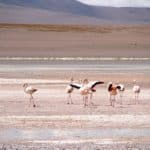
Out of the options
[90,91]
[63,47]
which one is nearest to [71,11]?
[63,47]

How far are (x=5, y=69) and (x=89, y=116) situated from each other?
1404 cm

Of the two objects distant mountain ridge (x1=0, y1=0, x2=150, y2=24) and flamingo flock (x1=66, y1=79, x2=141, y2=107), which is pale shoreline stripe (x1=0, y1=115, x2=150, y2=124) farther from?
distant mountain ridge (x1=0, y1=0, x2=150, y2=24)

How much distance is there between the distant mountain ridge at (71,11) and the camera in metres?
135

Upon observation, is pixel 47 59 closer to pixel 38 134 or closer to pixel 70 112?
pixel 70 112

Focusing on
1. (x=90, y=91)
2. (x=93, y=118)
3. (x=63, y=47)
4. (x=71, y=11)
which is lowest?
(x=93, y=118)

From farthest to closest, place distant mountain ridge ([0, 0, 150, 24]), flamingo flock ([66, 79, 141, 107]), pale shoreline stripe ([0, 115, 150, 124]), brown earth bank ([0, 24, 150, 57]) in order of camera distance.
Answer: distant mountain ridge ([0, 0, 150, 24]), brown earth bank ([0, 24, 150, 57]), flamingo flock ([66, 79, 141, 107]), pale shoreline stripe ([0, 115, 150, 124])

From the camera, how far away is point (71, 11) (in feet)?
545

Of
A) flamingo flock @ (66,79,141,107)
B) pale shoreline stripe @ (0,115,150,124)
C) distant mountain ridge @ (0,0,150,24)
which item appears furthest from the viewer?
distant mountain ridge @ (0,0,150,24)

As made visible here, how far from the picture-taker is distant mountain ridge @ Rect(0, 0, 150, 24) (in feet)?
442

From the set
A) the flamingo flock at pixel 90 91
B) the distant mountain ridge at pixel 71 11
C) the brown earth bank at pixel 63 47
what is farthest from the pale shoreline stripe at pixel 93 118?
the distant mountain ridge at pixel 71 11

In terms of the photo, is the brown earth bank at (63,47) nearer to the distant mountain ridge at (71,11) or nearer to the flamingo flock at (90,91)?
the flamingo flock at (90,91)

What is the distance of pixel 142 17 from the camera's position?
164500 mm

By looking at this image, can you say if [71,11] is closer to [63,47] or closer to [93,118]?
[63,47]

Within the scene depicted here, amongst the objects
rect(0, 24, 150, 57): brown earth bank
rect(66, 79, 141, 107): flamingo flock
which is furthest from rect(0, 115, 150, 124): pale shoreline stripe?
rect(0, 24, 150, 57): brown earth bank
